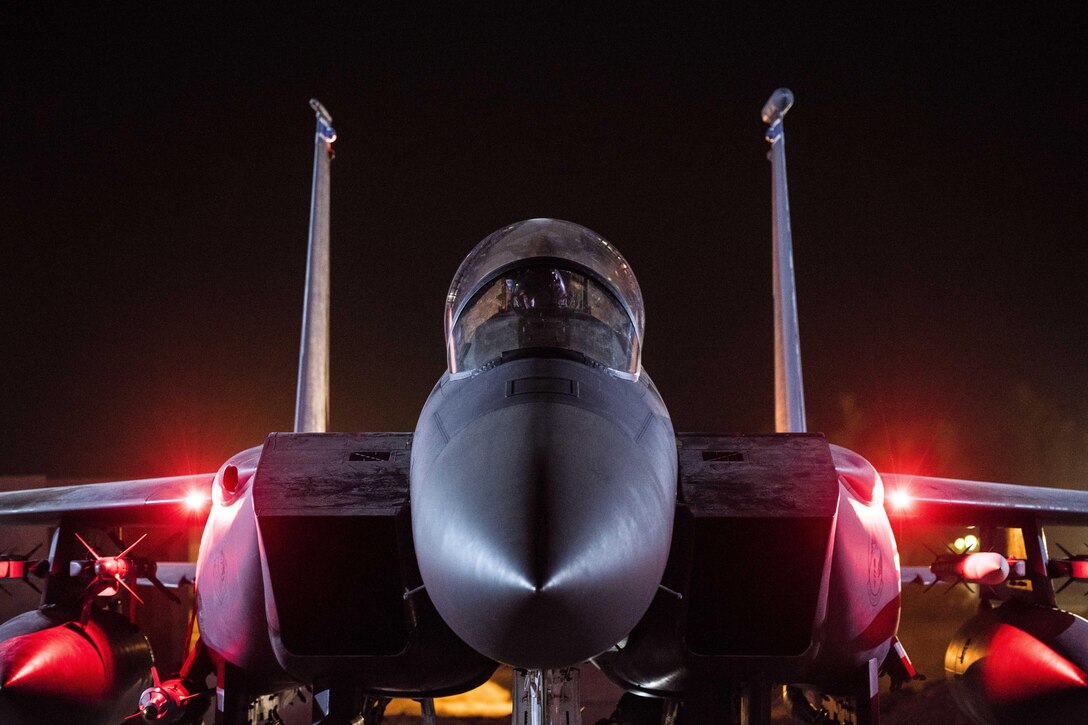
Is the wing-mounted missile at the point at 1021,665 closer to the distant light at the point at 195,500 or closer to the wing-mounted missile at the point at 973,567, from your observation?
the wing-mounted missile at the point at 973,567

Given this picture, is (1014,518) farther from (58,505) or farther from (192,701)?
(58,505)

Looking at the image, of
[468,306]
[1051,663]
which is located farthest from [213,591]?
[1051,663]

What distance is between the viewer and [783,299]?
25.0ft

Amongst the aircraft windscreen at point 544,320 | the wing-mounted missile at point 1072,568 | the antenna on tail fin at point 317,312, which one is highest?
the antenna on tail fin at point 317,312

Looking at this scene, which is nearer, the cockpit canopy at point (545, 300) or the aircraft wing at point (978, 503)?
the cockpit canopy at point (545, 300)

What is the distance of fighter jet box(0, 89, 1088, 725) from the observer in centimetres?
210

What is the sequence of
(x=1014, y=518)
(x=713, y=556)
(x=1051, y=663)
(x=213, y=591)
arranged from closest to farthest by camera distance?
(x=713, y=556), (x=213, y=591), (x=1051, y=663), (x=1014, y=518)

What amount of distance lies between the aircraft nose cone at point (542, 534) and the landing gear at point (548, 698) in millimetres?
A: 1563

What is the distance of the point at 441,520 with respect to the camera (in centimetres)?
224

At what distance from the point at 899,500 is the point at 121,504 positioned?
5.07m

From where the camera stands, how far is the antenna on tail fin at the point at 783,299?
7.30 m

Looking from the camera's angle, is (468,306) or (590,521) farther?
(468,306)

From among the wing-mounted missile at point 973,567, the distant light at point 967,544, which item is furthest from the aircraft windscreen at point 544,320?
the distant light at point 967,544

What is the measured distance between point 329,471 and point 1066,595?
53.7 feet
